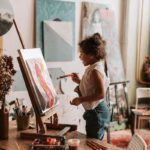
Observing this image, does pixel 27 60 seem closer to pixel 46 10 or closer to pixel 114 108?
pixel 46 10

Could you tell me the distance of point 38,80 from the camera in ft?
6.74

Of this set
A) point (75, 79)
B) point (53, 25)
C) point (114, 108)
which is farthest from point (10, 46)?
point (114, 108)

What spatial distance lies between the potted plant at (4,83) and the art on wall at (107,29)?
2289 mm

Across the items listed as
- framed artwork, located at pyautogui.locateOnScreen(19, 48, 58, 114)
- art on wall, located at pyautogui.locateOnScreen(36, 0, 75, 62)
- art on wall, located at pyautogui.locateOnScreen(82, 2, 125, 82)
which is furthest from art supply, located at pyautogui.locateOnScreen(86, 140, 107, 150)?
art on wall, located at pyautogui.locateOnScreen(82, 2, 125, 82)

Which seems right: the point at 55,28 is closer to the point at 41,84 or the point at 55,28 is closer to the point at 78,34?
the point at 78,34

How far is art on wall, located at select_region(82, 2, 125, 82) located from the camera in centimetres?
415

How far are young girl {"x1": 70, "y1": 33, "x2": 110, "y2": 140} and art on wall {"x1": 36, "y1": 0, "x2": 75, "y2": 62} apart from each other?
1301 mm

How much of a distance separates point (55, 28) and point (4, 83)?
78.0 inches

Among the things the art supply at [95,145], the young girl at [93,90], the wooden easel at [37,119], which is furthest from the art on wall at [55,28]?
the art supply at [95,145]

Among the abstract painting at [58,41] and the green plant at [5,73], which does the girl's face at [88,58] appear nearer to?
the green plant at [5,73]

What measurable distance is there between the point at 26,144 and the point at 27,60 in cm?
51

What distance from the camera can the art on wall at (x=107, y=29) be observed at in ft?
13.6

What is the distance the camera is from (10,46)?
346cm

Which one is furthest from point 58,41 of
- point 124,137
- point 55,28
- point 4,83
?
point 4,83
